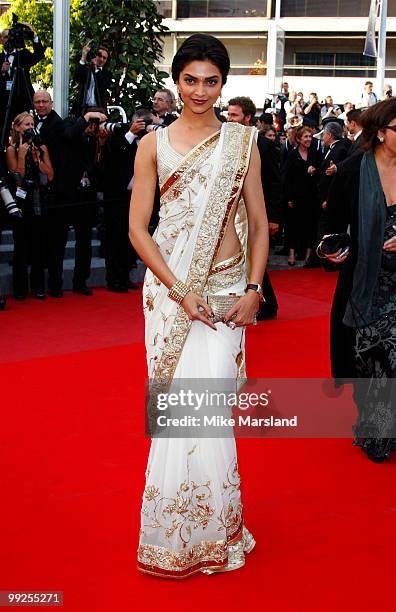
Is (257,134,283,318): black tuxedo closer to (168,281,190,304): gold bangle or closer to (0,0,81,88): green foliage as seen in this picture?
(168,281,190,304): gold bangle

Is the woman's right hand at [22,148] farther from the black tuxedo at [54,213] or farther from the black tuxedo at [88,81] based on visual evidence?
the black tuxedo at [88,81]

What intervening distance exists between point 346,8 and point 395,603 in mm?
34360

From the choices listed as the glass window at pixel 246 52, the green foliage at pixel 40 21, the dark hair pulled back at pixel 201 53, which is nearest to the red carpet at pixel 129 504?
the dark hair pulled back at pixel 201 53

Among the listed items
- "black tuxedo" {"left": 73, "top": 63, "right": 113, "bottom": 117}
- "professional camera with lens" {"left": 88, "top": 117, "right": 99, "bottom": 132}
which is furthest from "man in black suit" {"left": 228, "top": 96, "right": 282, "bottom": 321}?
"black tuxedo" {"left": 73, "top": 63, "right": 113, "bottom": 117}

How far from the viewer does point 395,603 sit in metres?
3.20

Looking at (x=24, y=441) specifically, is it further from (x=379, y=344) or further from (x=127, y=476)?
(x=379, y=344)

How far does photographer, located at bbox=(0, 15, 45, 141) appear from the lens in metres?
9.63

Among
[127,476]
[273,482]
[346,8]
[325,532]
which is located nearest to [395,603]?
[325,532]

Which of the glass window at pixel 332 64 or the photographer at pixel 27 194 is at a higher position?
the glass window at pixel 332 64

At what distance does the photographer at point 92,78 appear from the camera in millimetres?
10711

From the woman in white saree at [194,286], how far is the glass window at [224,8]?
34494 millimetres

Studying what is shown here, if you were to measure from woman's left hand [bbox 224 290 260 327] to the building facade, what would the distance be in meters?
32.3

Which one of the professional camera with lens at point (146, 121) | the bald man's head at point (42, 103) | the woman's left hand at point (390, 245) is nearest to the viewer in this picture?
the woman's left hand at point (390, 245)

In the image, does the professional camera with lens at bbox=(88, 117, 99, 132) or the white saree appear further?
the professional camera with lens at bbox=(88, 117, 99, 132)
